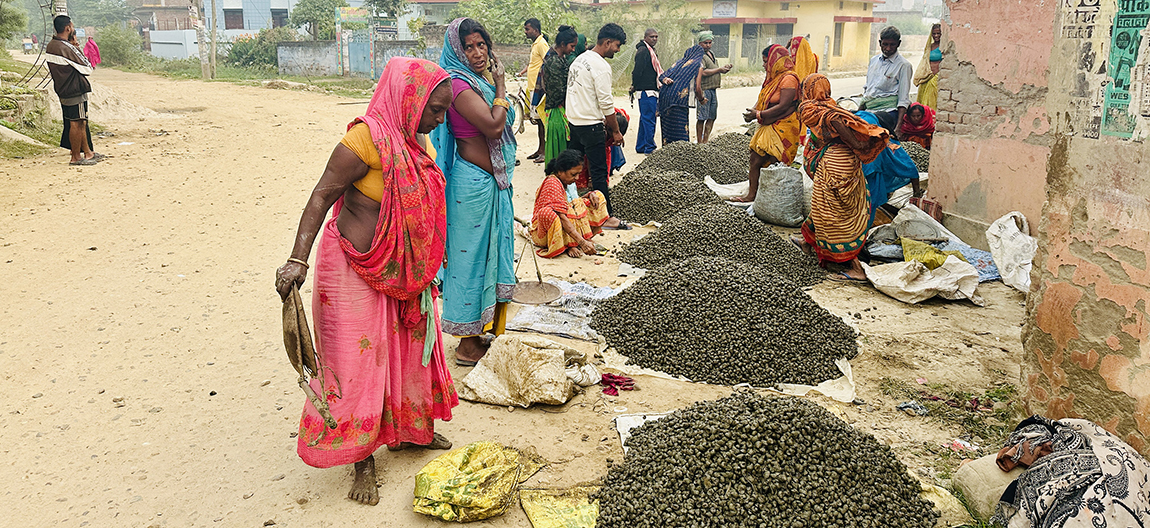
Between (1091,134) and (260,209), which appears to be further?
(260,209)

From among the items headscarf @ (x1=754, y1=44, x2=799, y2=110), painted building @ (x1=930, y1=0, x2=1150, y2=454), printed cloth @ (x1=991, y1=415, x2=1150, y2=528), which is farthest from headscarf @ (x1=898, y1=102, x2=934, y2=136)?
printed cloth @ (x1=991, y1=415, x2=1150, y2=528)

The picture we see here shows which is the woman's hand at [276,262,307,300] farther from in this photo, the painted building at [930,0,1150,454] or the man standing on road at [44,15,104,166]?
the man standing on road at [44,15,104,166]

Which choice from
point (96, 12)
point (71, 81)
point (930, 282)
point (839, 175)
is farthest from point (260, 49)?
point (96, 12)

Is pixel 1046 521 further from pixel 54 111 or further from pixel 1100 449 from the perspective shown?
pixel 54 111

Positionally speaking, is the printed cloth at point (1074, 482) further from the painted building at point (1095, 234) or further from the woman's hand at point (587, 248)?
the woman's hand at point (587, 248)

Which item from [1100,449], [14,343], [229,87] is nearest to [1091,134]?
[1100,449]

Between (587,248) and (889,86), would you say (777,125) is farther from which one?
(587,248)

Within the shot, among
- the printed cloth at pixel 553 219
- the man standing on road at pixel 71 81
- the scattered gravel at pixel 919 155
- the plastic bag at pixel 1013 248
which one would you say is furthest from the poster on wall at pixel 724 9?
the plastic bag at pixel 1013 248

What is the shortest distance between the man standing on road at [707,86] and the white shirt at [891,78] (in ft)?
7.10

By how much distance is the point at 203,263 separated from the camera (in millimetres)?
5988

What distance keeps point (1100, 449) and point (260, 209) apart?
7188 mm

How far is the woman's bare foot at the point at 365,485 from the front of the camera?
295cm

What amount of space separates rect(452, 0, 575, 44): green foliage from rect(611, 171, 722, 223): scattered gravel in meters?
13.1

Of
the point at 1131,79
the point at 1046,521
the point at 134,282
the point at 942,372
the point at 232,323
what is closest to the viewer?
the point at 1046,521
